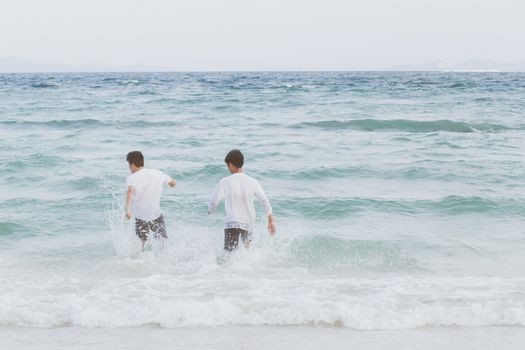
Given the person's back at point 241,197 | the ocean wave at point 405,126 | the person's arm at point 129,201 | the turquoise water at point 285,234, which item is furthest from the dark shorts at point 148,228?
the ocean wave at point 405,126

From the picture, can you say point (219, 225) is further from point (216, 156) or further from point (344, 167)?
point (216, 156)

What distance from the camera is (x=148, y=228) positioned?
755 centimetres

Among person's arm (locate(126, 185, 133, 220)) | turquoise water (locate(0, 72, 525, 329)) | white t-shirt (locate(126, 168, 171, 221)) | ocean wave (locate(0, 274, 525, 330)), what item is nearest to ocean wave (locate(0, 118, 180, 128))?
turquoise water (locate(0, 72, 525, 329))

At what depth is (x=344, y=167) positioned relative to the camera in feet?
45.9

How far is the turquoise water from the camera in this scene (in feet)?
18.6

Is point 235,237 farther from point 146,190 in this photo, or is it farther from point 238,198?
point 146,190

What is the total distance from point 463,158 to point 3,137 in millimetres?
13473

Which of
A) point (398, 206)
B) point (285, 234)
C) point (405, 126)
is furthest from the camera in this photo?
point (405, 126)

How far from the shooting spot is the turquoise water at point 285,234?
5668 millimetres

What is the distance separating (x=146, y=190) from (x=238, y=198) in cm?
114

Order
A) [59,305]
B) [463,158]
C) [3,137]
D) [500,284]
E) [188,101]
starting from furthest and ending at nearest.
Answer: [188,101], [3,137], [463,158], [500,284], [59,305]

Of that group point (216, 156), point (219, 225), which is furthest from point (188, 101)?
point (219, 225)

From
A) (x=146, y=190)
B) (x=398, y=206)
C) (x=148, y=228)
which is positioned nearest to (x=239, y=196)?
(x=146, y=190)

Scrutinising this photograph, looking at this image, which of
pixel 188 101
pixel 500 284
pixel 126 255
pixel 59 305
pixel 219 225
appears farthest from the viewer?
pixel 188 101
